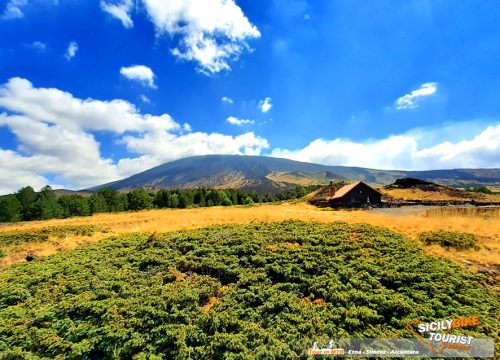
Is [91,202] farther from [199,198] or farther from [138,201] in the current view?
[199,198]

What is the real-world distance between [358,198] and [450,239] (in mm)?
41470

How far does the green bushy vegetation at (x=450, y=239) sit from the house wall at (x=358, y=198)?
37.7 meters

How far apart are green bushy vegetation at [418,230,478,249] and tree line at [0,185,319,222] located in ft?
269

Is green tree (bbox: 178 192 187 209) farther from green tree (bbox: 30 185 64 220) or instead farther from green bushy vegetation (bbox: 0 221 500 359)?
green bushy vegetation (bbox: 0 221 500 359)

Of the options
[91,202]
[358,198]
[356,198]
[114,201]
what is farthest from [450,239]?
[114,201]

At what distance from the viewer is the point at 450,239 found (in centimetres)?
1627

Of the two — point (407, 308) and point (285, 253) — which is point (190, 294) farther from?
point (407, 308)

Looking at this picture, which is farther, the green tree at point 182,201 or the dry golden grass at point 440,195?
the green tree at point 182,201

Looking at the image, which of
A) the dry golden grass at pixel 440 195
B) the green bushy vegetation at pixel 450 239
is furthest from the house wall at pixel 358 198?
the green bushy vegetation at pixel 450 239

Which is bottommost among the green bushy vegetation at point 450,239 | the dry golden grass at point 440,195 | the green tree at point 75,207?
the dry golden grass at point 440,195

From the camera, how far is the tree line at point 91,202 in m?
68.0

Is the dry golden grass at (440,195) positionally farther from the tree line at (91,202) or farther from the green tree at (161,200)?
the green tree at (161,200)

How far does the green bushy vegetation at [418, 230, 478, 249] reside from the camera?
15.6 m

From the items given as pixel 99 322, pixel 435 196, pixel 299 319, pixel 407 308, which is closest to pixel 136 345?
pixel 99 322
